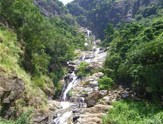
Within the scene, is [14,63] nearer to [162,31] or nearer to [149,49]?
[149,49]

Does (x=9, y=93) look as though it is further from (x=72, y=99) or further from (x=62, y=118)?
(x=72, y=99)

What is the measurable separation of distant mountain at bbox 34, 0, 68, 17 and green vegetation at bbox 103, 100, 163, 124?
81.7m

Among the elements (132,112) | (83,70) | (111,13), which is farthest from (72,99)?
(111,13)

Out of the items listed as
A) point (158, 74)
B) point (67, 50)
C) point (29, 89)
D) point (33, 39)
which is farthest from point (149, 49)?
point (67, 50)

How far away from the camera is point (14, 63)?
3594 centimetres

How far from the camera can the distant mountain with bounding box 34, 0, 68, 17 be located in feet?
374

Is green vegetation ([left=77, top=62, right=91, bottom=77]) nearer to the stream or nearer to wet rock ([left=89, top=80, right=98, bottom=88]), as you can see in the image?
the stream

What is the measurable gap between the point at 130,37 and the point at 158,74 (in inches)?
717

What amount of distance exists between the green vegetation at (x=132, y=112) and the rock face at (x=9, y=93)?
978cm

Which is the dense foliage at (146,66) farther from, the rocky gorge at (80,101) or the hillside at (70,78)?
the rocky gorge at (80,101)

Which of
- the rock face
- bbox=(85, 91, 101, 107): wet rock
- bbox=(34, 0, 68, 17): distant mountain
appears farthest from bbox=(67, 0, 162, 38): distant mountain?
the rock face

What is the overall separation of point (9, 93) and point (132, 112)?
525 inches

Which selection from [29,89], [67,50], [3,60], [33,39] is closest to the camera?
[3,60]

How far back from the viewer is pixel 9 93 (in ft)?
98.8
